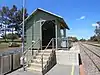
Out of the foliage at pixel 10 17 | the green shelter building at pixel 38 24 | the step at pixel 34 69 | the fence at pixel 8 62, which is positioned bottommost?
the step at pixel 34 69

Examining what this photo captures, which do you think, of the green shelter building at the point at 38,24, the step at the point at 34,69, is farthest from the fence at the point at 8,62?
the green shelter building at the point at 38,24

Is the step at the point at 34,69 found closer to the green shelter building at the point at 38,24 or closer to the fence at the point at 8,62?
the fence at the point at 8,62

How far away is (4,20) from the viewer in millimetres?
53938

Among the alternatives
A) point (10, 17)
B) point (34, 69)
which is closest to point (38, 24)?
point (34, 69)

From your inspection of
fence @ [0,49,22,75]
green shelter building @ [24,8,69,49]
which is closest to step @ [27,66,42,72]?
fence @ [0,49,22,75]

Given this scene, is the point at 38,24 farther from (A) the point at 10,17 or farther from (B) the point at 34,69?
(A) the point at 10,17

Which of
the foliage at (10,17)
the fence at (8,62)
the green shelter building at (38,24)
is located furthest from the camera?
the foliage at (10,17)

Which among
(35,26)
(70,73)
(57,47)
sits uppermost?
(35,26)

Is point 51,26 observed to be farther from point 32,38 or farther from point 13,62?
point 13,62

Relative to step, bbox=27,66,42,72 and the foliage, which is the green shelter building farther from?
the foliage

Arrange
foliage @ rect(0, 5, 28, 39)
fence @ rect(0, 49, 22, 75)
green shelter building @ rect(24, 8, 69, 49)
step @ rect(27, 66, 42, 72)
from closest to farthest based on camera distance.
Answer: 1. fence @ rect(0, 49, 22, 75)
2. step @ rect(27, 66, 42, 72)
3. green shelter building @ rect(24, 8, 69, 49)
4. foliage @ rect(0, 5, 28, 39)

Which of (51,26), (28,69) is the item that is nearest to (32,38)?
(51,26)

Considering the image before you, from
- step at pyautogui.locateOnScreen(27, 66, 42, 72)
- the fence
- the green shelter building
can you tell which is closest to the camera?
the fence

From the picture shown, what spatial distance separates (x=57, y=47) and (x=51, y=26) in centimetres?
342
